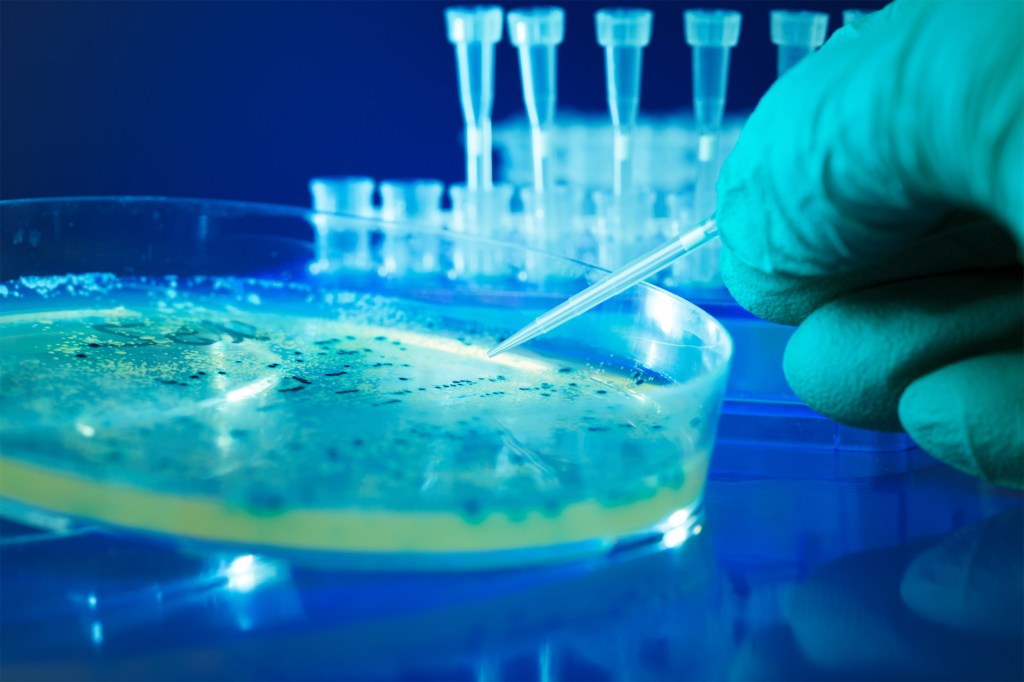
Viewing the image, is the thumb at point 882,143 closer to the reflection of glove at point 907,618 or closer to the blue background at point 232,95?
the reflection of glove at point 907,618

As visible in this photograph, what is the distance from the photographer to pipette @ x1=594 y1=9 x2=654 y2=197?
1.40 m

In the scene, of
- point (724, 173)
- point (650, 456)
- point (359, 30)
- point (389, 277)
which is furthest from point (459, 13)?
point (650, 456)

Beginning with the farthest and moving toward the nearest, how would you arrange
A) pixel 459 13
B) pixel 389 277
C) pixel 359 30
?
pixel 359 30 < pixel 459 13 < pixel 389 277

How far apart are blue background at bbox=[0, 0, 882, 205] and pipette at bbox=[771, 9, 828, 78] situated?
23.4 inches

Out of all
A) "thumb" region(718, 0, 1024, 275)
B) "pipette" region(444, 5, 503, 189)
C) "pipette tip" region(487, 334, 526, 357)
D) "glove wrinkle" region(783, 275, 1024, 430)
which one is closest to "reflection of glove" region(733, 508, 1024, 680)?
"glove wrinkle" region(783, 275, 1024, 430)

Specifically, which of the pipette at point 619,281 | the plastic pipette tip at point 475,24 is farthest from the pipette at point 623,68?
the pipette at point 619,281

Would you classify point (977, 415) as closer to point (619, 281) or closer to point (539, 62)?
point (619, 281)

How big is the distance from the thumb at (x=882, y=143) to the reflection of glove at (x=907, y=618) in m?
0.21

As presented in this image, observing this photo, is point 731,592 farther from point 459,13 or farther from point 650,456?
point 459,13

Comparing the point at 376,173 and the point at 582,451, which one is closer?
the point at 582,451

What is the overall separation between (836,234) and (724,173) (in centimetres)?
10

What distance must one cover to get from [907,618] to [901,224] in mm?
240

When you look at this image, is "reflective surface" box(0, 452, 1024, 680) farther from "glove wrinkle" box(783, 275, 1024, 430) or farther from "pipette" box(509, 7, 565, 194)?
"pipette" box(509, 7, 565, 194)

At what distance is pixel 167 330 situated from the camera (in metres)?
1.06
